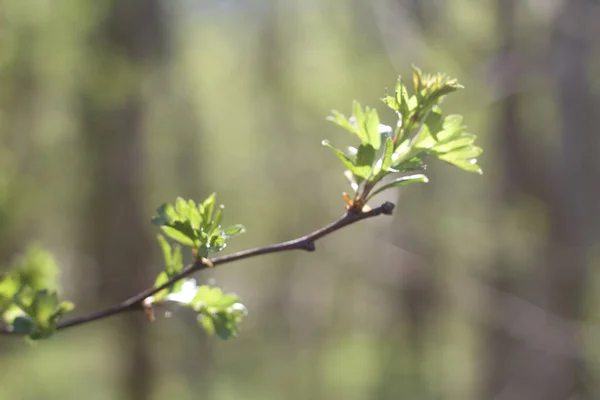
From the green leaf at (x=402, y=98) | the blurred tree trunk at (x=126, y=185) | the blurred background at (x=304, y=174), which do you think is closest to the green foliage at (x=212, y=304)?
the green leaf at (x=402, y=98)

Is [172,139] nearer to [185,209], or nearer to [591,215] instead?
[591,215]

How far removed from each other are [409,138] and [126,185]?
2.98 meters

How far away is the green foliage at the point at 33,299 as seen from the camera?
0.72 m

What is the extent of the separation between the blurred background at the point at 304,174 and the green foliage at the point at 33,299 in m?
0.42

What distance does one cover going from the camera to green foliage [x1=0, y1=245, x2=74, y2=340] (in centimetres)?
72

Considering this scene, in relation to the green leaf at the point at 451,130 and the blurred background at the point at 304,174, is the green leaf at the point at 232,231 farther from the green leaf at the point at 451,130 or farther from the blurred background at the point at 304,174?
the blurred background at the point at 304,174

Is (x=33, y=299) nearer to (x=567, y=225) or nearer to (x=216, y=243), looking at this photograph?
(x=216, y=243)

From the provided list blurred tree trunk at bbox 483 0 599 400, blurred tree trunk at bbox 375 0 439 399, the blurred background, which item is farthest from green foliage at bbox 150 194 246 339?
blurred tree trunk at bbox 375 0 439 399

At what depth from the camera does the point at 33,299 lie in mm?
737

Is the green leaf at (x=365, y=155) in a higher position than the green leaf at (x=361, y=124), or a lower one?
lower

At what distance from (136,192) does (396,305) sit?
557 centimetres

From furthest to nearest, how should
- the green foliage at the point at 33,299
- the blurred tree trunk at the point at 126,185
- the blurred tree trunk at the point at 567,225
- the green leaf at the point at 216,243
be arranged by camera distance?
the blurred tree trunk at the point at 126,185
the blurred tree trunk at the point at 567,225
the green foliage at the point at 33,299
the green leaf at the point at 216,243

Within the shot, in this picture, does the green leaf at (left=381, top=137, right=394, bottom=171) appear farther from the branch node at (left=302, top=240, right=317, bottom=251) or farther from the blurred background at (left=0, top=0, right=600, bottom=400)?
the blurred background at (left=0, top=0, right=600, bottom=400)

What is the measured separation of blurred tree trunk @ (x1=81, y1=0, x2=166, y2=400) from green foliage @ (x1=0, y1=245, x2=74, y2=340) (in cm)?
224
